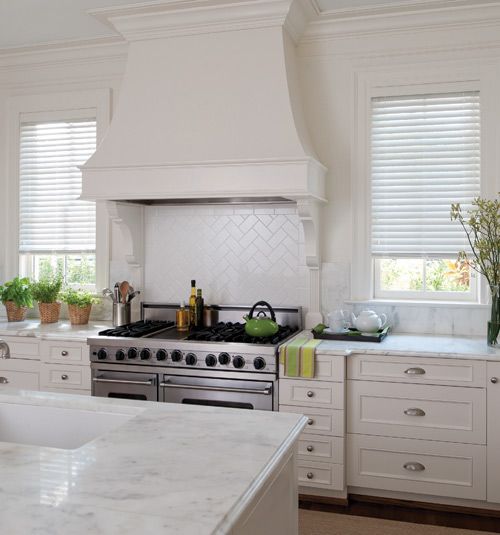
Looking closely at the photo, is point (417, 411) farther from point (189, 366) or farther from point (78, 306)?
point (78, 306)

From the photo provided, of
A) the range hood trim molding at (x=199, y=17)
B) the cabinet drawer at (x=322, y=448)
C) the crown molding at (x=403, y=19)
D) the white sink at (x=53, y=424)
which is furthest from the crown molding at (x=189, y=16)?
the white sink at (x=53, y=424)

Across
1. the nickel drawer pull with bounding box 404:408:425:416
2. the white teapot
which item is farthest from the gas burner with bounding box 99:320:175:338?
the nickel drawer pull with bounding box 404:408:425:416

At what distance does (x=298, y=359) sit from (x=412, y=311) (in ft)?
3.21

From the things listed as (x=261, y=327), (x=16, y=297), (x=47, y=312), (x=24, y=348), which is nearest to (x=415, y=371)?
(x=261, y=327)

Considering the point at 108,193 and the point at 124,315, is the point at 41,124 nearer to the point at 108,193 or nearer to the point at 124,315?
the point at 108,193

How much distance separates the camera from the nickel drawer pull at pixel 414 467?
3375 mm

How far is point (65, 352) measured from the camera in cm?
391

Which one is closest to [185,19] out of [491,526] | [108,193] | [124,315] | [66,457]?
[108,193]

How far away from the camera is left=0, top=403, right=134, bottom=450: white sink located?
190 centimetres

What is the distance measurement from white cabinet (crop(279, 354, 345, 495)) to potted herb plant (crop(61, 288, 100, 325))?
1660 mm

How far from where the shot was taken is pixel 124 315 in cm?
425

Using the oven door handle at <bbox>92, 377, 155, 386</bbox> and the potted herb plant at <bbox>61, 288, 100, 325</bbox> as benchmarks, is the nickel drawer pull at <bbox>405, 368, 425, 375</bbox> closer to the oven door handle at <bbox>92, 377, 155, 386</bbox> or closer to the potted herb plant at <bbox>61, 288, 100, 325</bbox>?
the oven door handle at <bbox>92, 377, 155, 386</bbox>

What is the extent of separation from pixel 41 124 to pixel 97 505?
4127 mm

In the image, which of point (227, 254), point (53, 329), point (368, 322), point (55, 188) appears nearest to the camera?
point (368, 322)
